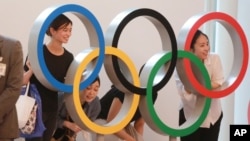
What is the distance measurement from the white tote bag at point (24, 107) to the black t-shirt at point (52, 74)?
13 cm

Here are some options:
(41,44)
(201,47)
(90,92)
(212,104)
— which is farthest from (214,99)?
(41,44)

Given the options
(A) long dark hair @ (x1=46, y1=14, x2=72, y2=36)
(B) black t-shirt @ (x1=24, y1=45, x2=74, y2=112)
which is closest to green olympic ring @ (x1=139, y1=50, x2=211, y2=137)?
(B) black t-shirt @ (x1=24, y1=45, x2=74, y2=112)

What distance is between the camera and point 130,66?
4.12 meters

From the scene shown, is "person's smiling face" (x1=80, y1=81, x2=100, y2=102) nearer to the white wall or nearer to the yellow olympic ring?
the yellow olympic ring

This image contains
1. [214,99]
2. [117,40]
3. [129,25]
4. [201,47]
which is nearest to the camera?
[117,40]

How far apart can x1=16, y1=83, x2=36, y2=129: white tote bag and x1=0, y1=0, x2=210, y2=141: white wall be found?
3.94ft

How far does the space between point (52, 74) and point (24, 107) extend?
32 centimetres

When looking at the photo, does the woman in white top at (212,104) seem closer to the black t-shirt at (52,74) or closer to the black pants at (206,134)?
the black pants at (206,134)

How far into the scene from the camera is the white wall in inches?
204

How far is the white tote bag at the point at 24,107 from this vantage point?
4027 mm

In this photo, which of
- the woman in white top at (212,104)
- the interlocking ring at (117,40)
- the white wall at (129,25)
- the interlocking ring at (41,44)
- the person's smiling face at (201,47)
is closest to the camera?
the interlocking ring at (41,44)

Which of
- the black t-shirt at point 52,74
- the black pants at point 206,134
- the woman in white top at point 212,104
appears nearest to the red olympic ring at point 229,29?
the woman in white top at point 212,104

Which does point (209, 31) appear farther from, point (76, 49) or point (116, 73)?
point (116, 73)

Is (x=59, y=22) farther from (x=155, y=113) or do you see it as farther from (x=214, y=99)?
(x=214, y=99)
